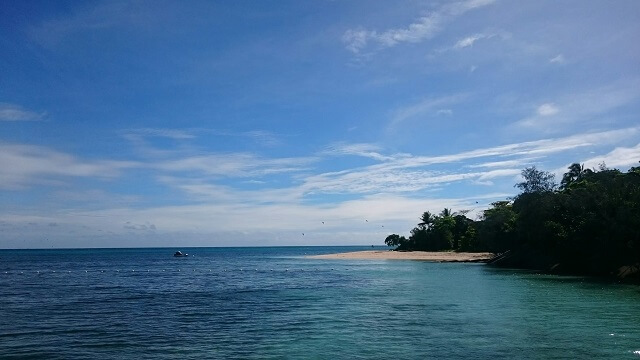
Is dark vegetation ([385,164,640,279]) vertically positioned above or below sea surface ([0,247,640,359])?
above

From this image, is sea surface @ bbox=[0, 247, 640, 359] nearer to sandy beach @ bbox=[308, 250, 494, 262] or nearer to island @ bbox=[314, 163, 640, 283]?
island @ bbox=[314, 163, 640, 283]

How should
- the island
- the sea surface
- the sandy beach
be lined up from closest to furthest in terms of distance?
the sea surface → the island → the sandy beach

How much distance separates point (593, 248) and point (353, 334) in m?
47.0

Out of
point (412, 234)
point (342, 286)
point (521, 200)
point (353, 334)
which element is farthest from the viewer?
point (412, 234)

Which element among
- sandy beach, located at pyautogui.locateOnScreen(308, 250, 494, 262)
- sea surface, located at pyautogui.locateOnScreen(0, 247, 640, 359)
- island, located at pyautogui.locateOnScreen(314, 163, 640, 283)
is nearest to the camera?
sea surface, located at pyautogui.locateOnScreen(0, 247, 640, 359)

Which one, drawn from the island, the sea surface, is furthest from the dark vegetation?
the sea surface

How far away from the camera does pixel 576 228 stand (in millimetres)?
62281

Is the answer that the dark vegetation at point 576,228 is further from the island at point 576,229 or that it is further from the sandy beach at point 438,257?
the sandy beach at point 438,257

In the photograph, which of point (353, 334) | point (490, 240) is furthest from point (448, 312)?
point (490, 240)

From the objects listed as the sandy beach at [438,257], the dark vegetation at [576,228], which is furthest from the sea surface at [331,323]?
the sandy beach at [438,257]

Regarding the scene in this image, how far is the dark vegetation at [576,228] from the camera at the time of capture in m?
55.2

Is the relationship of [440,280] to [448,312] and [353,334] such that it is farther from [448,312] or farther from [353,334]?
[353,334]

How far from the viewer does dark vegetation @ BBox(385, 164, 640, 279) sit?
55.2m

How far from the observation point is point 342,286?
54156 mm
